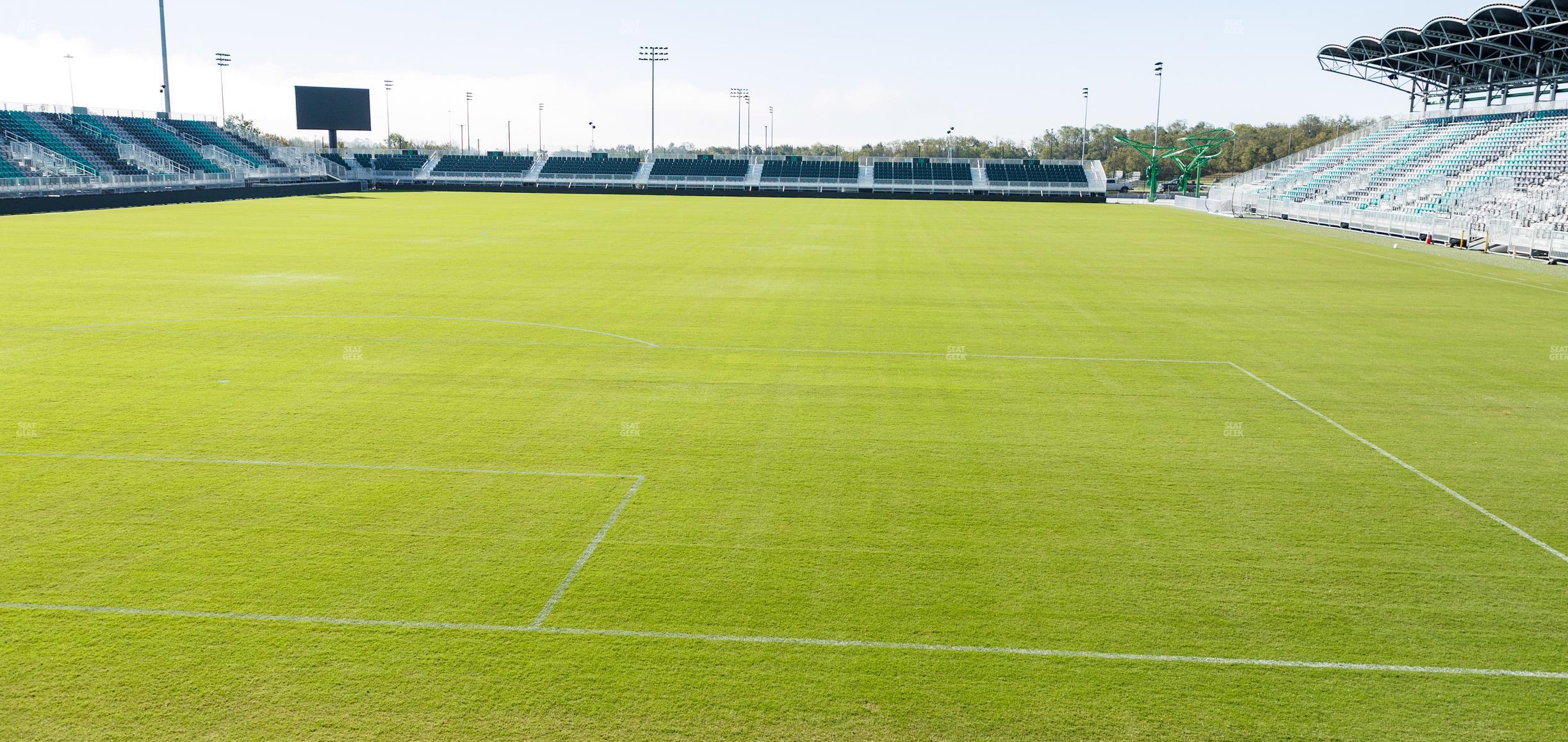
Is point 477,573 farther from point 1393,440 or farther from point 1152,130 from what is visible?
point 1152,130

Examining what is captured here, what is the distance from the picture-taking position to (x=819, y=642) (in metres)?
6.19

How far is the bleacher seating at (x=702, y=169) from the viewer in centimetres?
9150

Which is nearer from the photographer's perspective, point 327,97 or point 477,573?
point 477,573

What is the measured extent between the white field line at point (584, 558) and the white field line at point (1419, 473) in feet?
23.5

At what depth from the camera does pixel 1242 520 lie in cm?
837

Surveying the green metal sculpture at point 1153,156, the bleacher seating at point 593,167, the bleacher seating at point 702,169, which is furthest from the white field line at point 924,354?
the bleacher seating at point 593,167

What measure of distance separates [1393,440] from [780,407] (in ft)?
21.5

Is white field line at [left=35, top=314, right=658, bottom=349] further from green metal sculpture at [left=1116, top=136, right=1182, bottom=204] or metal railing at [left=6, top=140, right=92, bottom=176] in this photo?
green metal sculpture at [left=1116, top=136, right=1182, bottom=204]

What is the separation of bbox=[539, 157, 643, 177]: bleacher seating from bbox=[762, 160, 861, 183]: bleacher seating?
1228 cm

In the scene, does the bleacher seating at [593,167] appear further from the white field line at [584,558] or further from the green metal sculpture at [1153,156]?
the white field line at [584,558]

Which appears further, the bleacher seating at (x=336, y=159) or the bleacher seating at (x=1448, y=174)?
the bleacher seating at (x=336, y=159)

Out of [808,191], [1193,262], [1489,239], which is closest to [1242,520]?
[1193,262]

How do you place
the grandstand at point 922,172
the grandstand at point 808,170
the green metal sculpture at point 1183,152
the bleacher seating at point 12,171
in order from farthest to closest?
the grandstand at point 808,170
the grandstand at point 922,172
the green metal sculpture at point 1183,152
the bleacher seating at point 12,171

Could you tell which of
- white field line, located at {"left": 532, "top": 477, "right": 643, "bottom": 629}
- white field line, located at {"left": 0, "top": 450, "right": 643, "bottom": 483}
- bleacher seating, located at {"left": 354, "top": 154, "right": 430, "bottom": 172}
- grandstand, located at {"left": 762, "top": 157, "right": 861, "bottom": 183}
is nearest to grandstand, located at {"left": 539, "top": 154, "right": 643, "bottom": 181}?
bleacher seating, located at {"left": 354, "top": 154, "right": 430, "bottom": 172}
